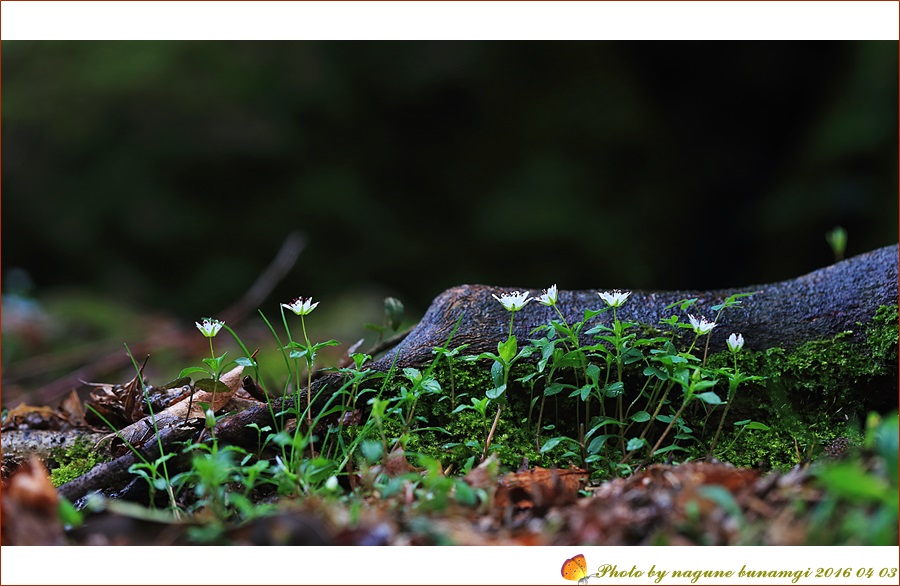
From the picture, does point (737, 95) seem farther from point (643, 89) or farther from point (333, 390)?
point (333, 390)

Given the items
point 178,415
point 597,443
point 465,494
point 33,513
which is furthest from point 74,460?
point 597,443

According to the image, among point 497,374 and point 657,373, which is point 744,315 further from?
point 497,374

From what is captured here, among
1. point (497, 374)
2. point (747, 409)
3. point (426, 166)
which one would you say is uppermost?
point (426, 166)

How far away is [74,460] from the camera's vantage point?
203 cm

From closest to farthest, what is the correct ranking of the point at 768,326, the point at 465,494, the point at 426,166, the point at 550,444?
the point at 465,494 < the point at 550,444 < the point at 768,326 < the point at 426,166

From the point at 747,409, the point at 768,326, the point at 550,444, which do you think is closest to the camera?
the point at 550,444

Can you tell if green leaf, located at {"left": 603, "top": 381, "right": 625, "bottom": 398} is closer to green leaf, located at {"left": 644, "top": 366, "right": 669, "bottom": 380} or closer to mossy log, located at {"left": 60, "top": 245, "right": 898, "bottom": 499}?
green leaf, located at {"left": 644, "top": 366, "right": 669, "bottom": 380}

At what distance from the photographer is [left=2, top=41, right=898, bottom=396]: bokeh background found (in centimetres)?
600

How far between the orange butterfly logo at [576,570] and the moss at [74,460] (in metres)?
1.42

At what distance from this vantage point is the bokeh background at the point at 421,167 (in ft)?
19.7

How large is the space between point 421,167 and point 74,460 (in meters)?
4.88

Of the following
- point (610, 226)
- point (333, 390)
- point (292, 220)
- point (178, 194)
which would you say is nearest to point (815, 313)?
point (333, 390)

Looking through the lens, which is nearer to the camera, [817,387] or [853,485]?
[853,485]

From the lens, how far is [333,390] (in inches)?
68.9
